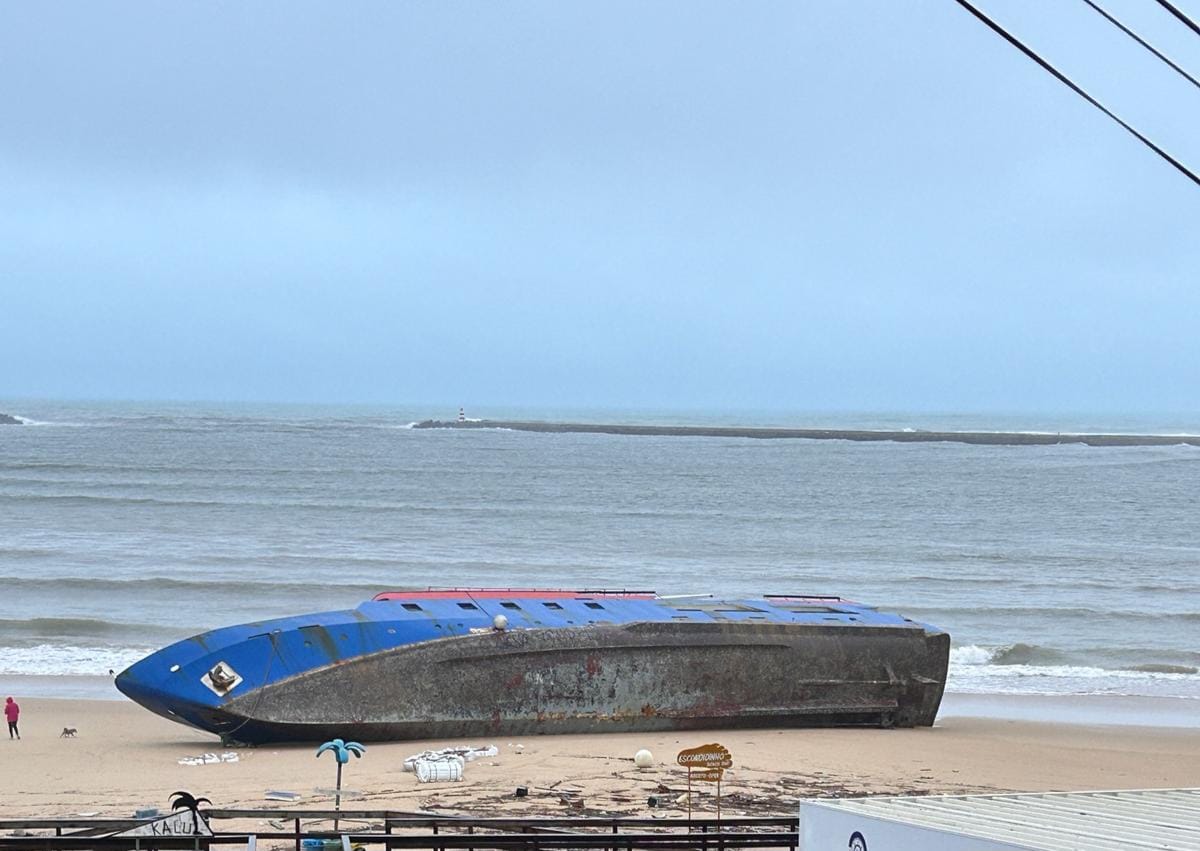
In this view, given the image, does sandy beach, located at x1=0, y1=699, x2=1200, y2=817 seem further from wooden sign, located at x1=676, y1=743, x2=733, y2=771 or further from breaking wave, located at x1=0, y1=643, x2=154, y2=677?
breaking wave, located at x1=0, y1=643, x2=154, y2=677

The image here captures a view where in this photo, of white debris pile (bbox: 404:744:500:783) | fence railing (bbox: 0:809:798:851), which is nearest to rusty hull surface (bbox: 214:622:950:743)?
white debris pile (bbox: 404:744:500:783)

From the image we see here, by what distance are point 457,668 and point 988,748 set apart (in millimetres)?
8496

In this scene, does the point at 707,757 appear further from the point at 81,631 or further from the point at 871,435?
the point at 871,435

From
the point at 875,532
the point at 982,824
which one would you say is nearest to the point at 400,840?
the point at 982,824

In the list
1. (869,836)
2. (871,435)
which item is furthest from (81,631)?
(871,435)

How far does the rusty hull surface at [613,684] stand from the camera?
2084cm

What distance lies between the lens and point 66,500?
63.3m

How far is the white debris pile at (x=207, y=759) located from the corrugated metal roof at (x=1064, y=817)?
13239 mm

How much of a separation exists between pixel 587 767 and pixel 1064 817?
38.8 feet

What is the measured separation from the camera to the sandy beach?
17.3 metres

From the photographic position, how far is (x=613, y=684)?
73.8ft

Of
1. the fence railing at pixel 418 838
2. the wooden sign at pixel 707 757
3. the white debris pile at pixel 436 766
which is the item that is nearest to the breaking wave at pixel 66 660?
the white debris pile at pixel 436 766

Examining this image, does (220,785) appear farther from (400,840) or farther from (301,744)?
(400,840)

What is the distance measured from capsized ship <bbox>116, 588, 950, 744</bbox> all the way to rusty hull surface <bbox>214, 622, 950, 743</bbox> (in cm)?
2
